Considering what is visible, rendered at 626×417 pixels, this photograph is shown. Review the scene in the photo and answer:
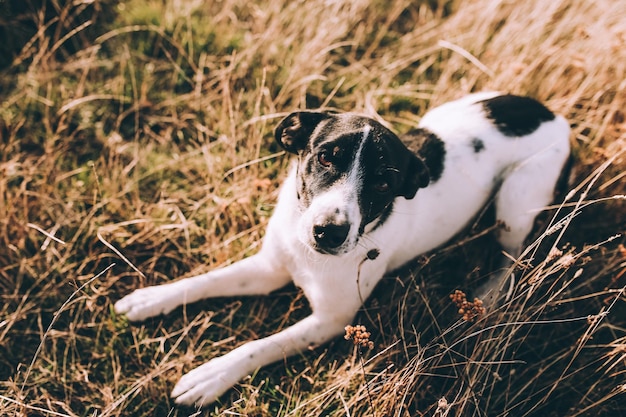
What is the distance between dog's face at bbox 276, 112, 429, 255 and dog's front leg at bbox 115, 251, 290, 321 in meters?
0.64

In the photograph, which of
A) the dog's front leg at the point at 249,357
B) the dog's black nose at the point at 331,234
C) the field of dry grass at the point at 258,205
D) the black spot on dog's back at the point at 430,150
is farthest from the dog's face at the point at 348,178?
the dog's front leg at the point at 249,357

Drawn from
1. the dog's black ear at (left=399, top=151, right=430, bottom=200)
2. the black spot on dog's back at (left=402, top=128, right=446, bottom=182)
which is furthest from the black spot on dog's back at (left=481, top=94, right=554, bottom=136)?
the dog's black ear at (left=399, top=151, right=430, bottom=200)

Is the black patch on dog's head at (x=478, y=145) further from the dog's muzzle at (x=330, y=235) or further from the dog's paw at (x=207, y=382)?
the dog's paw at (x=207, y=382)

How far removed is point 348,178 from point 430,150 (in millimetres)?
834

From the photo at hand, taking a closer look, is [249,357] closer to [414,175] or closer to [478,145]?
[414,175]

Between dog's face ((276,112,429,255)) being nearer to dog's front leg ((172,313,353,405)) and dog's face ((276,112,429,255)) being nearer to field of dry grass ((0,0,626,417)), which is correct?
field of dry grass ((0,0,626,417))

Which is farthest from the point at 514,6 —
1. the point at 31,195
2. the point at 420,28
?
the point at 31,195

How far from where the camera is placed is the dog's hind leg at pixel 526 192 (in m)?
3.51

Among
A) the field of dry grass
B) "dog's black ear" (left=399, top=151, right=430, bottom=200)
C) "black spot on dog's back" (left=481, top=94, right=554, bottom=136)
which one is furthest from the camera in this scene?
"black spot on dog's back" (left=481, top=94, right=554, bottom=136)

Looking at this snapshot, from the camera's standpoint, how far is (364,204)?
2.76 m

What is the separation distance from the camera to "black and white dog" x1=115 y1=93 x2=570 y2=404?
2.74 meters

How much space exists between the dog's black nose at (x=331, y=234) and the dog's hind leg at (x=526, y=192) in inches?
50.7

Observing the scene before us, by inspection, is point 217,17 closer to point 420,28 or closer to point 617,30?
point 420,28

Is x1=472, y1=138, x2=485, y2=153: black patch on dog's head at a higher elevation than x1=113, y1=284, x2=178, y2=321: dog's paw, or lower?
higher
